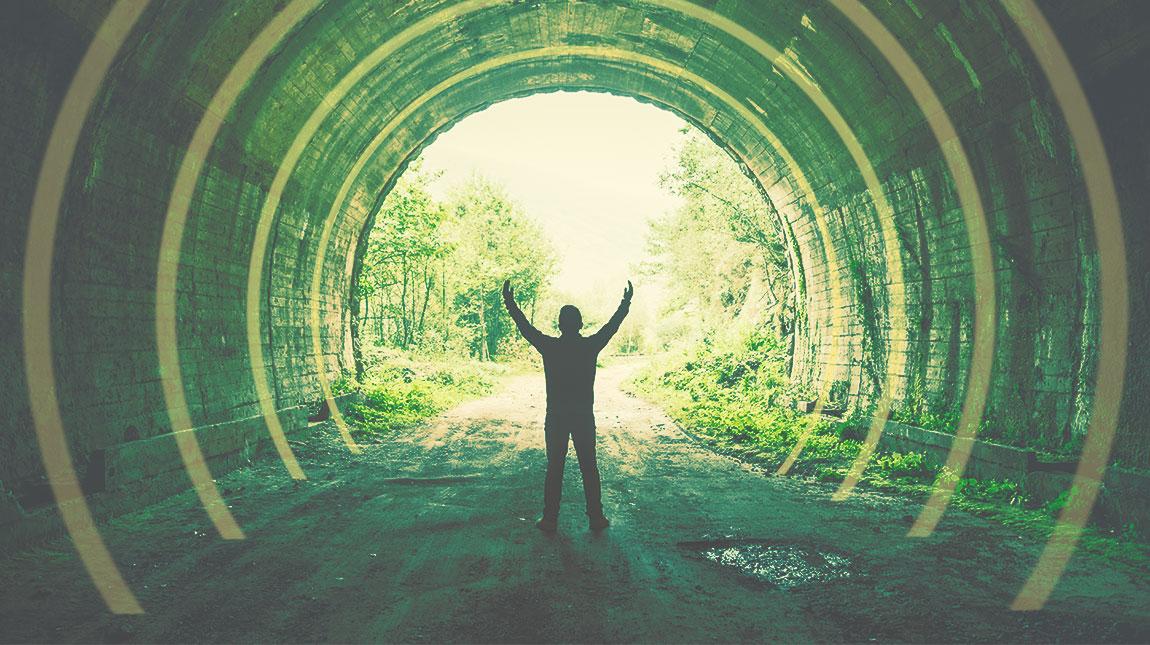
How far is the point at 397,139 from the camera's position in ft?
43.6

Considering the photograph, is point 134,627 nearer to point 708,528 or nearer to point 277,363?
point 708,528

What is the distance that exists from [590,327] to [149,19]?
71.6m

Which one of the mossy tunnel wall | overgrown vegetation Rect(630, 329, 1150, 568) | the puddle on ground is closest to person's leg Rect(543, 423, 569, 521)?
the puddle on ground

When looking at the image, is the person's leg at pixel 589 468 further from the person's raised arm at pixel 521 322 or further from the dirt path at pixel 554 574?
the person's raised arm at pixel 521 322

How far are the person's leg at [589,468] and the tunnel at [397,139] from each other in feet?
9.77

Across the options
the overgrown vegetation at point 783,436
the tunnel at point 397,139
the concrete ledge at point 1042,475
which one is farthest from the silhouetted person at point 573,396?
the concrete ledge at point 1042,475

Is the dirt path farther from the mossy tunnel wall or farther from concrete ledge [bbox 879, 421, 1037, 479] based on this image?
the mossy tunnel wall

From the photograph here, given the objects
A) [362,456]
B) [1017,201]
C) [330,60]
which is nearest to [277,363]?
[362,456]

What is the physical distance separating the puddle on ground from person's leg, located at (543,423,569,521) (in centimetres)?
120

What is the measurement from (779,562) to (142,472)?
6.18 m

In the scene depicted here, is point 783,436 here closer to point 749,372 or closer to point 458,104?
point 749,372

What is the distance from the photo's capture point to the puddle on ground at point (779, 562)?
4316mm

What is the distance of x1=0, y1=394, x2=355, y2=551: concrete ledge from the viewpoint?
4.88m

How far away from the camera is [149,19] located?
6.00m
